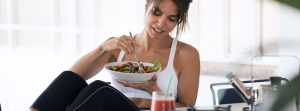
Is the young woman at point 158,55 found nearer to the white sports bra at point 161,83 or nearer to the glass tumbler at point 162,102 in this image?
the white sports bra at point 161,83

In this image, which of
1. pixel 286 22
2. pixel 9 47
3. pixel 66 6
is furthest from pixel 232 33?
pixel 286 22

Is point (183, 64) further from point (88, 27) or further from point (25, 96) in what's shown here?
point (25, 96)

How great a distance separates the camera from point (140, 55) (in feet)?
7.80

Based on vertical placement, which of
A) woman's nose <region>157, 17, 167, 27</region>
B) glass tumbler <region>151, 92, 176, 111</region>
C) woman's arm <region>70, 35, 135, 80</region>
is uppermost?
woman's nose <region>157, 17, 167, 27</region>

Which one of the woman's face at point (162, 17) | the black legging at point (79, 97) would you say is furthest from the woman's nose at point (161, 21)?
Answer: the black legging at point (79, 97)

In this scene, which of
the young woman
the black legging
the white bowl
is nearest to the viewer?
the black legging

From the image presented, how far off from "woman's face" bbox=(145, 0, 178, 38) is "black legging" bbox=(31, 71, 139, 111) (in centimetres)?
49

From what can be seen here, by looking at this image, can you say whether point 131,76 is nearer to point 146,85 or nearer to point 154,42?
point 146,85

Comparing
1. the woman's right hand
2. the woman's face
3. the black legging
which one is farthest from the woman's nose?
the black legging

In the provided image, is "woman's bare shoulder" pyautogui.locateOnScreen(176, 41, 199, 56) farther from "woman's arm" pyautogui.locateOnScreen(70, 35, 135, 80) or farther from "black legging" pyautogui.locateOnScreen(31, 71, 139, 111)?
"black legging" pyautogui.locateOnScreen(31, 71, 139, 111)

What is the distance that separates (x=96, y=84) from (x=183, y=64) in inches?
29.8

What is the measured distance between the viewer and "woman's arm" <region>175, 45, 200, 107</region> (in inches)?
88.8

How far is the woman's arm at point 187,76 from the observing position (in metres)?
2.26

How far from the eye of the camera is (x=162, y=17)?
7.32ft
